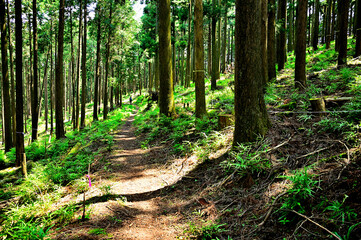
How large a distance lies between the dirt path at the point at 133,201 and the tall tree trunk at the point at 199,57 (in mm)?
2723

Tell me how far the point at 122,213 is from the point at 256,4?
5.20m

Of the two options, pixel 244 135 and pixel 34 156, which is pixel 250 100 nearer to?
pixel 244 135

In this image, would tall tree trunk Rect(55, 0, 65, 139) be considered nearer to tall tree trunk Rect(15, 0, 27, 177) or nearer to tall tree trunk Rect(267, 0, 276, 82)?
tall tree trunk Rect(15, 0, 27, 177)

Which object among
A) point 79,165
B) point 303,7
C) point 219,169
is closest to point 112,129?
point 79,165

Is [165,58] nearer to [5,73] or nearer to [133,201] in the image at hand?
[133,201]

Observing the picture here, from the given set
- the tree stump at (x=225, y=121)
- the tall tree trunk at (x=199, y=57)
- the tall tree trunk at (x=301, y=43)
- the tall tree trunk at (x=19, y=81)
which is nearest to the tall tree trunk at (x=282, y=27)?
the tall tree trunk at (x=301, y=43)

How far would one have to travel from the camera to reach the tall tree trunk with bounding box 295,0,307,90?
27.5 feet

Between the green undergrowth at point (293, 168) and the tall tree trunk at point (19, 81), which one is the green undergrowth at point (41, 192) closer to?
the tall tree trunk at point (19, 81)

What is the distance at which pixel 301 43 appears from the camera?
28.2 ft

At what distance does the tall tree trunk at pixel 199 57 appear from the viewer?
8113 millimetres

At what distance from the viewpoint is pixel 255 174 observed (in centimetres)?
405

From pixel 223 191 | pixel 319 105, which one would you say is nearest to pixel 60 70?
pixel 223 191

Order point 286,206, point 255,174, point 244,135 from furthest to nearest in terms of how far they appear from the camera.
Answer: point 244,135, point 255,174, point 286,206

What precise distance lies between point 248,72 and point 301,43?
5.71m
